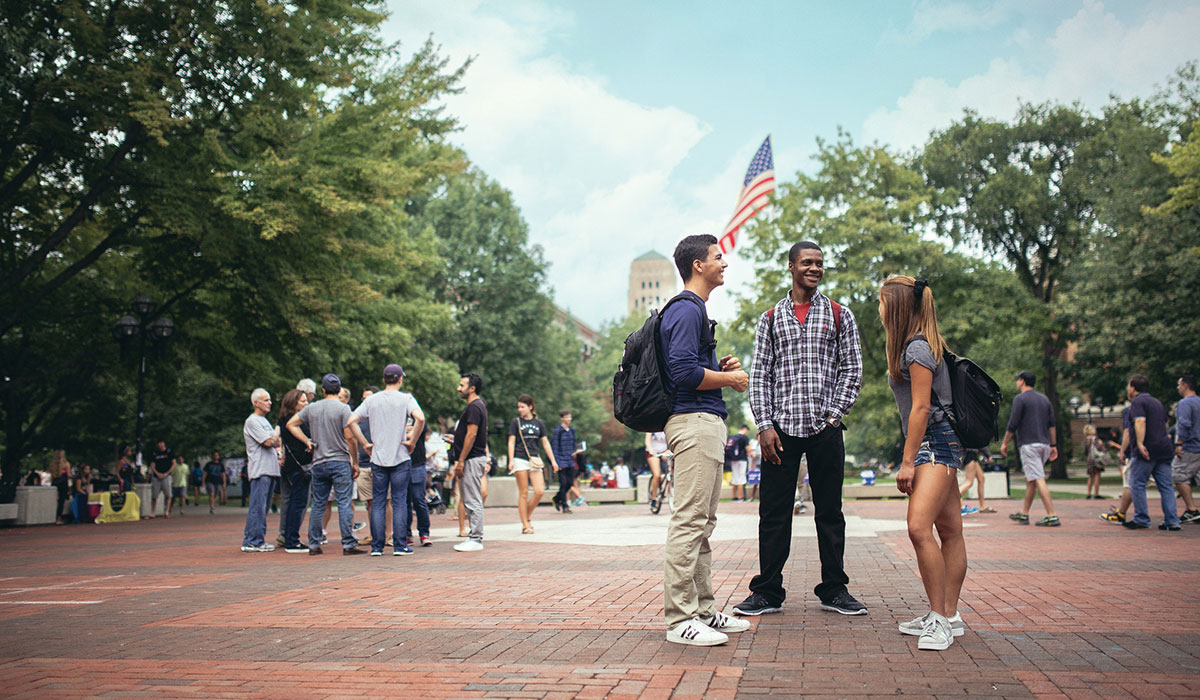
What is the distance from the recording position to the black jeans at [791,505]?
17.8ft

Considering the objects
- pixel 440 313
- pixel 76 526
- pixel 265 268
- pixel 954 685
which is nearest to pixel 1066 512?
pixel 954 685

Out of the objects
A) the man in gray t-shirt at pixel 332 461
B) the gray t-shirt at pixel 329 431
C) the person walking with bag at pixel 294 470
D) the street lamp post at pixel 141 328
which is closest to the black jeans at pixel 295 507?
the person walking with bag at pixel 294 470

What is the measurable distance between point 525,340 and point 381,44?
18.7 metres

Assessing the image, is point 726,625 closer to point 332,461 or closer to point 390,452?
point 390,452

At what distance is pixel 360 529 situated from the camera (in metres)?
12.3

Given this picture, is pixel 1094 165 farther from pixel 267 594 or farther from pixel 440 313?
pixel 267 594

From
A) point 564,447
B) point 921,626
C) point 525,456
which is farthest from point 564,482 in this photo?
point 921,626

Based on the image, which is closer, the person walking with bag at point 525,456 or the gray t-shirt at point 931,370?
the gray t-shirt at point 931,370

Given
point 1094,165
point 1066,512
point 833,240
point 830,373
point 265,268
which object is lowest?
point 1066,512

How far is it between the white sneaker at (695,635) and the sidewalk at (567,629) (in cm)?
6

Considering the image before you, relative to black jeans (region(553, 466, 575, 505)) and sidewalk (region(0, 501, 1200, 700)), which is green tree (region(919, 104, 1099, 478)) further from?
sidewalk (region(0, 501, 1200, 700))

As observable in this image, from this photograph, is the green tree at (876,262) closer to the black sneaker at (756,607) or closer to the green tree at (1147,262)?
the green tree at (1147,262)

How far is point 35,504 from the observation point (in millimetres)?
18703

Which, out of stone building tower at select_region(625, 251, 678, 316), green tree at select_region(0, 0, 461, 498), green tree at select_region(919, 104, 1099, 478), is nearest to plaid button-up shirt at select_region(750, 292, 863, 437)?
green tree at select_region(0, 0, 461, 498)
